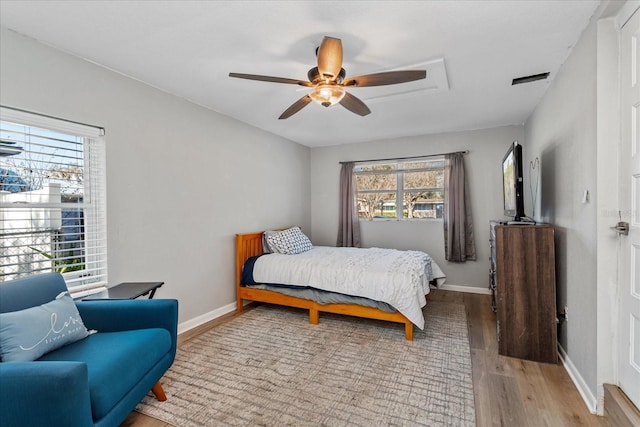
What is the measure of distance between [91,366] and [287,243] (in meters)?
2.65

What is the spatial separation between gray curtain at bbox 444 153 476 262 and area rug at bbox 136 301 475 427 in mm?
1411

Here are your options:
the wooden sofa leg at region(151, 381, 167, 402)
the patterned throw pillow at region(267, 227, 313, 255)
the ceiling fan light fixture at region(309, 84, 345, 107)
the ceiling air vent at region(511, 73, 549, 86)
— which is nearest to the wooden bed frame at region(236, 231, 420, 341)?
the patterned throw pillow at region(267, 227, 313, 255)

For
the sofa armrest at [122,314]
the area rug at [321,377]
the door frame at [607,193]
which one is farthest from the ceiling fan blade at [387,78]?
the area rug at [321,377]

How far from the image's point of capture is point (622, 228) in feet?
5.37

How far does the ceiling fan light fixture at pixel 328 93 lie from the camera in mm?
2154

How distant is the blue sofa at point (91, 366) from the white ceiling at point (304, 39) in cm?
168

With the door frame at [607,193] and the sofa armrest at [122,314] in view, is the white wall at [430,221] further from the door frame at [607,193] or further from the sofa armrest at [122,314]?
the sofa armrest at [122,314]

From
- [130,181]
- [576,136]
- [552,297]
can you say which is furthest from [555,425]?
[130,181]

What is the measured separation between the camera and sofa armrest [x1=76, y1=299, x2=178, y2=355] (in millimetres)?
1941

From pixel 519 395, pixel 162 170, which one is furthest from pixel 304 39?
pixel 519 395

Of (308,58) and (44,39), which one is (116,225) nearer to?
(44,39)

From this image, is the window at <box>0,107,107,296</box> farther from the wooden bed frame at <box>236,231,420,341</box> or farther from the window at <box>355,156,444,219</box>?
the window at <box>355,156,444,219</box>

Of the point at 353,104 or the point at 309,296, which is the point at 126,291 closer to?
the point at 309,296

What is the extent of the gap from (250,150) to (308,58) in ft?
6.80
